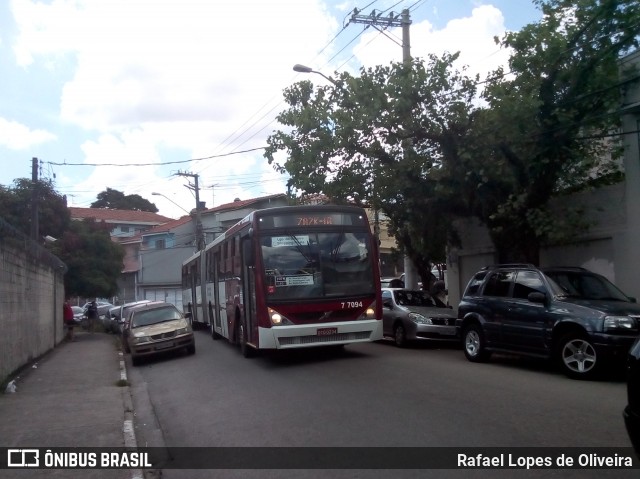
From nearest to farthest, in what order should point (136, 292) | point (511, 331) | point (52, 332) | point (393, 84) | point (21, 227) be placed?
point (511, 331) < point (393, 84) < point (52, 332) < point (21, 227) < point (136, 292)

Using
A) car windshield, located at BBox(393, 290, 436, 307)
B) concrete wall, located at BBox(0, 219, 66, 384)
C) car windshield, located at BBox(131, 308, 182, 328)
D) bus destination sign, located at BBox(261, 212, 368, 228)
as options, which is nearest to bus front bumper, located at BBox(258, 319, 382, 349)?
bus destination sign, located at BBox(261, 212, 368, 228)

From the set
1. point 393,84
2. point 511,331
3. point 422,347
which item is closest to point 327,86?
point 393,84

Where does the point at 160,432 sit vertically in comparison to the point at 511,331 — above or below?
below

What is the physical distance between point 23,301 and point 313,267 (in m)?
7.97

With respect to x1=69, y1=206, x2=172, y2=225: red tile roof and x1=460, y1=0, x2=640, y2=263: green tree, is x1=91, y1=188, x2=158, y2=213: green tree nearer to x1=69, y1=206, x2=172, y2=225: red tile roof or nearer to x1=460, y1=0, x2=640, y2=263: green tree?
x1=69, y1=206, x2=172, y2=225: red tile roof

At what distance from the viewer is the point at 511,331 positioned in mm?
12875

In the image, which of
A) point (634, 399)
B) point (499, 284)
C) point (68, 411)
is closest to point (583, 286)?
point (499, 284)

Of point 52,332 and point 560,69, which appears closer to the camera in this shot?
point 560,69

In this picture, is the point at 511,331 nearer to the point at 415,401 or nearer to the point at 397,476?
the point at 415,401

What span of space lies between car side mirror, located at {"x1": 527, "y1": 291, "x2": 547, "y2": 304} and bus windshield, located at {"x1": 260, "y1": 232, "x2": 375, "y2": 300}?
10.5 ft

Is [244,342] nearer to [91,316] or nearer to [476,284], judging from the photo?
[476,284]

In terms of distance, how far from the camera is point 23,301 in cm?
1680

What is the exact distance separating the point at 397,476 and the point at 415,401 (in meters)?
3.19

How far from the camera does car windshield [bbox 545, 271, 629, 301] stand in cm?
1222
